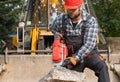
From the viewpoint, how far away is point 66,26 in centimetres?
545

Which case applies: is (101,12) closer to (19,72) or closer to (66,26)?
(19,72)

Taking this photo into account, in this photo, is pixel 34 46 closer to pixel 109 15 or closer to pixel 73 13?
pixel 73 13

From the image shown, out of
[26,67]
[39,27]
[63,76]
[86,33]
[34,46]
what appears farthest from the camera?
[39,27]

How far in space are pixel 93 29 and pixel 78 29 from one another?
0.53 ft

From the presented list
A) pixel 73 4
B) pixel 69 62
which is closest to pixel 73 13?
pixel 73 4

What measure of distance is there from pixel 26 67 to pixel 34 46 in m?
1.58

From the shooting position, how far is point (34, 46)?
12.6 metres

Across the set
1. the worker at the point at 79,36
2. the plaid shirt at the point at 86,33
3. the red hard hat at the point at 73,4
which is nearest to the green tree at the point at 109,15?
the worker at the point at 79,36

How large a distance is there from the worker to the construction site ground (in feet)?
17.4

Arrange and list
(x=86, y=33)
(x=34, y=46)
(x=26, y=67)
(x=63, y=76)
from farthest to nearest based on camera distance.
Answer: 1. (x=34, y=46)
2. (x=26, y=67)
3. (x=86, y=33)
4. (x=63, y=76)

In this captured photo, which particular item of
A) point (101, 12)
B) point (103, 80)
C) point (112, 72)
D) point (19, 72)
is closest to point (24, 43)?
point (19, 72)

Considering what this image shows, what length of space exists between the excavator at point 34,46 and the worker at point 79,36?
5124 millimetres

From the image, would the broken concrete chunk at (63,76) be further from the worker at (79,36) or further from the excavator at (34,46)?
the excavator at (34,46)

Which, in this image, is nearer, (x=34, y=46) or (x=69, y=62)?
(x=69, y=62)
